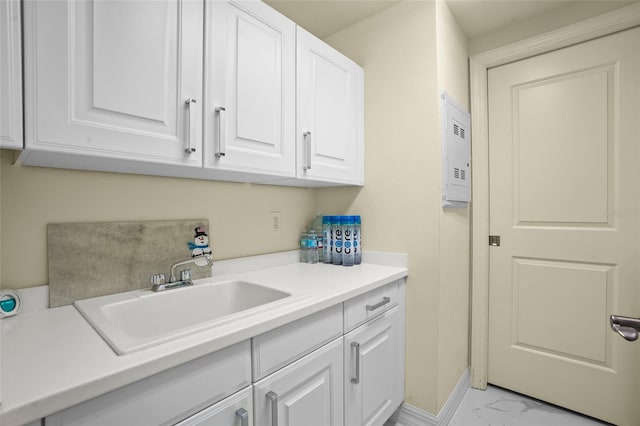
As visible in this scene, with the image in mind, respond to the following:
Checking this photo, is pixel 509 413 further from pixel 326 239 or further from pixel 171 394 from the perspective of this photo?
pixel 171 394

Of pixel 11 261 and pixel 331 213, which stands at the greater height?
pixel 331 213

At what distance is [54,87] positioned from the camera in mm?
783

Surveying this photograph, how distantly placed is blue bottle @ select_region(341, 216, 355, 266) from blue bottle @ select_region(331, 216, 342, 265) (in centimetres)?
3

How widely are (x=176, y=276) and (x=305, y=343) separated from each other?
0.66 metres

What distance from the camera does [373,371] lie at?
1378mm

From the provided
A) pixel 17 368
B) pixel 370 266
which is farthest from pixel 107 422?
pixel 370 266

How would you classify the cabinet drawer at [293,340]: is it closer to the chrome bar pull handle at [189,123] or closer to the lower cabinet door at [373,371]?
the lower cabinet door at [373,371]

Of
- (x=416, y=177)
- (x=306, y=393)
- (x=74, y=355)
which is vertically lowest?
(x=306, y=393)

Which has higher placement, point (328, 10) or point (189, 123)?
point (328, 10)

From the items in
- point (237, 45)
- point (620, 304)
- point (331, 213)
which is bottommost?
point (620, 304)

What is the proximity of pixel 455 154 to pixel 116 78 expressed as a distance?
1.63 m

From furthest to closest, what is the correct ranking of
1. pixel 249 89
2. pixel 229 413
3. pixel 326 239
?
pixel 326 239
pixel 249 89
pixel 229 413

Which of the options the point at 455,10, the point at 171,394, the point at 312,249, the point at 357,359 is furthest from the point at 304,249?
the point at 455,10

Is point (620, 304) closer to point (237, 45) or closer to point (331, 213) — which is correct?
point (331, 213)
